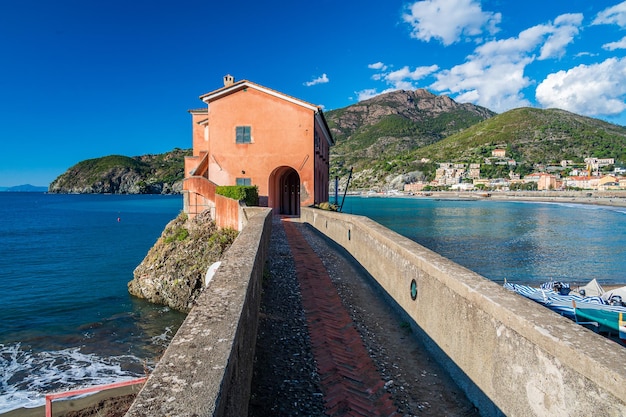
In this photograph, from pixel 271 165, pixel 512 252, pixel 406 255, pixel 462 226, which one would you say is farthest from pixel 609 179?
pixel 406 255

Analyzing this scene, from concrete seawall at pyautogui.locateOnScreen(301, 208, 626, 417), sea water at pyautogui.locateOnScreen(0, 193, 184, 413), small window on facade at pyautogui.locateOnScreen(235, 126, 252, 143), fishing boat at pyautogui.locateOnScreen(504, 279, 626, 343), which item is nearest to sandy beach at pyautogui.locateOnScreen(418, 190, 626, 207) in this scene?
fishing boat at pyautogui.locateOnScreen(504, 279, 626, 343)

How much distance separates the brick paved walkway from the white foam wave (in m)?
8.41

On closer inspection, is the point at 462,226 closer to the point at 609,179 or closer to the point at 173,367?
the point at 173,367

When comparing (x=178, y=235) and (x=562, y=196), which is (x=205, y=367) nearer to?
(x=178, y=235)

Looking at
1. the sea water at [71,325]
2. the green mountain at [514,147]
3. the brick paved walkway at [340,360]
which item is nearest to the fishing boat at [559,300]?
the brick paved walkway at [340,360]

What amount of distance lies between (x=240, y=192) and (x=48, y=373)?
1066 centimetres

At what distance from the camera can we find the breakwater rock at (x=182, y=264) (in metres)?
18.1

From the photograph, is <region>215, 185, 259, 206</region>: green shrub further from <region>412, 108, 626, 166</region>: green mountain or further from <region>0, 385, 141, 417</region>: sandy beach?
<region>412, 108, 626, 166</region>: green mountain

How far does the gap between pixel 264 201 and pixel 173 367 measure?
22091 mm

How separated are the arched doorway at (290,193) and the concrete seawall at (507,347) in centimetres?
2224

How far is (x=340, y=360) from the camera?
5.11 m

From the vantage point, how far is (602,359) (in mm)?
2537

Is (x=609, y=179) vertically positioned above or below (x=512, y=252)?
above

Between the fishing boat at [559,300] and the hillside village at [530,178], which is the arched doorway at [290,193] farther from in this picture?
the hillside village at [530,178]
